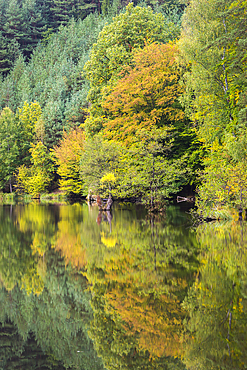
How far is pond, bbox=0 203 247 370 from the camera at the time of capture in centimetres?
294

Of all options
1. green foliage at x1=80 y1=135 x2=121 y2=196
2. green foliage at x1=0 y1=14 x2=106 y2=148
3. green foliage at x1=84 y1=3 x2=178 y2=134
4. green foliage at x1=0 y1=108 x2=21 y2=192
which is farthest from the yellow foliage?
green foliage at x1=0 y1=108 x2=21 y2=192

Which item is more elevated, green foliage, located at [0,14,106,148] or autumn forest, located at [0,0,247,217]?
green foliage, located at [0,14,106,148]

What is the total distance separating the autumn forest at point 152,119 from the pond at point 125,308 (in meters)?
7.36

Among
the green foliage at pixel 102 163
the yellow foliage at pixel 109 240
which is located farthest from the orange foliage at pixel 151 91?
the yellow foliage at pixel 109 240

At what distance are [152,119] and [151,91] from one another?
5.92ft

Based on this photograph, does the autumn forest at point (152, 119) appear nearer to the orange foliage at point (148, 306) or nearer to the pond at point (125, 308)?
the pond at point (125, 308)

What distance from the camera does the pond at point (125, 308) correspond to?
2941mm

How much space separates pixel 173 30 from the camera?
93.2 ft

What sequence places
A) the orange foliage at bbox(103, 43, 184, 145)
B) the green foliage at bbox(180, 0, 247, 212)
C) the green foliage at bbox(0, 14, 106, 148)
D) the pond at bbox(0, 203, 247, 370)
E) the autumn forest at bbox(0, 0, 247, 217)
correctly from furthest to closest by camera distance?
the green foliage at bbox(0, 14, 106, 148)
the orange foliage at bbox(103, 43, 184, 145)
the autumn forest at bbox(0, 0, 247, 217)
the green foliage at bbox(180, 0, 247, 212)
the pond at bbox(0, 203, 247, 370)

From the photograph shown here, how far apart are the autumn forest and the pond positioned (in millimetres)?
7357

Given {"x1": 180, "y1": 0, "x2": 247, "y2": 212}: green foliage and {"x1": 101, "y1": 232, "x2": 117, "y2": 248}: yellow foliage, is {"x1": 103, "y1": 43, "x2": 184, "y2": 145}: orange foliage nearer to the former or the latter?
{"x1": 180, "y1": 0, "x2": 247, "y2": 212}: green foliage

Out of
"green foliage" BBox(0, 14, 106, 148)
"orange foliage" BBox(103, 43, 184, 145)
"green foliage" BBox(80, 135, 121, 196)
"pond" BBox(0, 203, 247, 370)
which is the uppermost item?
"green foliage" BBox(0, 14, 106, 148)

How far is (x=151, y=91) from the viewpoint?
2175cm

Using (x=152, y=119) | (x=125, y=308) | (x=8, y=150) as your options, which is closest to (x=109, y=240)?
(x=125, y=308)
